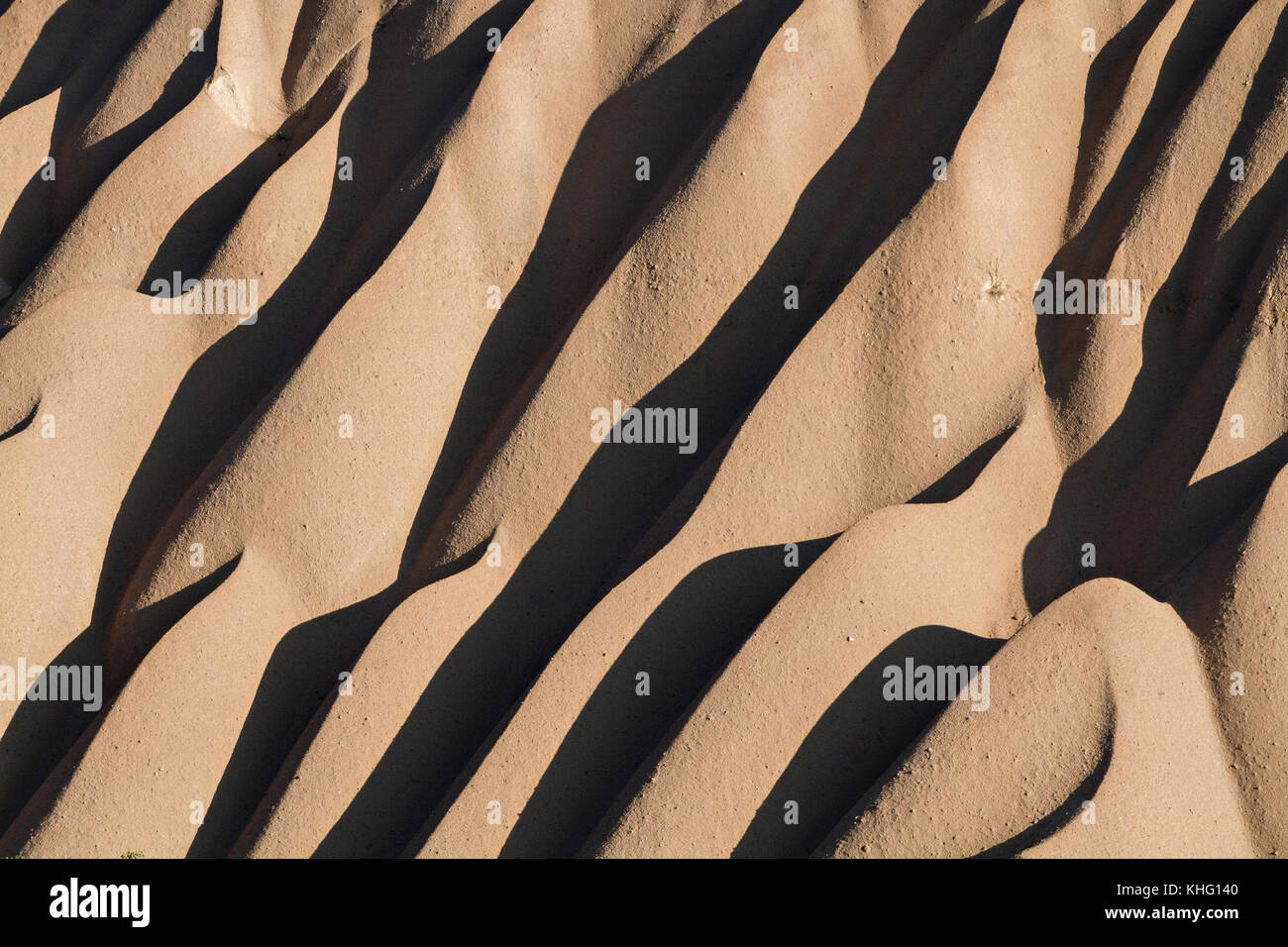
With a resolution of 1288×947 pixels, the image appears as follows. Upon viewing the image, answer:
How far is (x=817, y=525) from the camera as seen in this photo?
181 inches

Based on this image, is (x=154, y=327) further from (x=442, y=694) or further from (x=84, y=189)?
(x=442, y=694)

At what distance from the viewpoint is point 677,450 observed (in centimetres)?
483

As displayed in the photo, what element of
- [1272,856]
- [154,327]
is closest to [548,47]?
[154,327]

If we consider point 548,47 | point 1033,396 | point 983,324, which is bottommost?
point 1033,396

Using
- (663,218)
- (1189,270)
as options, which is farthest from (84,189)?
(1189,270)

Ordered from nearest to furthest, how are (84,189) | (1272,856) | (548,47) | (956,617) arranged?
(1272,856)
(956,617)
(548,47)
(84,189)

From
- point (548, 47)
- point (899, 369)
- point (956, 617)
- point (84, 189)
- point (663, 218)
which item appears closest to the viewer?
point (956, 617)

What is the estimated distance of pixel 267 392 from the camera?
5.07 metres

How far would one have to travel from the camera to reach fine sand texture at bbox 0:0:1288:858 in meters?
4.18

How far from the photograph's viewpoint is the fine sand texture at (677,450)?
13.7ft

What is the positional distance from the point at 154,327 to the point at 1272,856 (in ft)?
17.3

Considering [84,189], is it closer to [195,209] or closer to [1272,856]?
[195,209]

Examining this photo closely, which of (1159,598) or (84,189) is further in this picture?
(84,189)

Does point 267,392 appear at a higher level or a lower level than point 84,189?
lower
